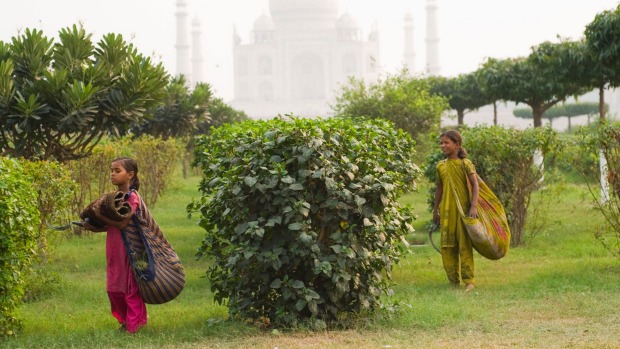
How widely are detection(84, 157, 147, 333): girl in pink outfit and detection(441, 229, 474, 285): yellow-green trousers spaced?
9.05 ft

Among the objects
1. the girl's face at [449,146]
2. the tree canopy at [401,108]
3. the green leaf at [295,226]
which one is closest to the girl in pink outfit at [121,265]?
the green leaf at [295,226]

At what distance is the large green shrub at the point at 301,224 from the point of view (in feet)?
20.2

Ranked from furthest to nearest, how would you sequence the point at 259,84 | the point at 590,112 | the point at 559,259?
the point at 259,84 → the point at 590,112 → the point at 559,259

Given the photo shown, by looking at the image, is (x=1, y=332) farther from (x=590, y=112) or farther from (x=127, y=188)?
(x=590, y=112)

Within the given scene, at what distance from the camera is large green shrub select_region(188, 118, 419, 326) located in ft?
20.2

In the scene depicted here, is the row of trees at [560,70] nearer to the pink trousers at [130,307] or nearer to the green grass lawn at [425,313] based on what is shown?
the green grass lawn at [425,313]

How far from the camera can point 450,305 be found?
7266 mm

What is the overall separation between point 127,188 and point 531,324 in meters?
2.52

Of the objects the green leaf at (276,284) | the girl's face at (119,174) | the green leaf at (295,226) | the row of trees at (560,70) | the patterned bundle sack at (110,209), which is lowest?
the green leaf at (276,284)

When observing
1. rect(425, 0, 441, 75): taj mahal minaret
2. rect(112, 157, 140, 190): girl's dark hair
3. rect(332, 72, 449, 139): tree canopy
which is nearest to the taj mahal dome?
rect(425, 0, 441, 75): taj mahal minaret

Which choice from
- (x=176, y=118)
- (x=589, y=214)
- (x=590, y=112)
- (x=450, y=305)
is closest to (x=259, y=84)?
(x=590, y=112)

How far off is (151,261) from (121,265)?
0.21 metres

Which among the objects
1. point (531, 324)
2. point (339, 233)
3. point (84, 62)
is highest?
point (84, 62)

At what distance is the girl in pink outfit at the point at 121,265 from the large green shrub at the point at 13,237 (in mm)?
392
